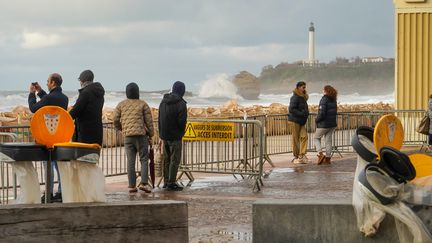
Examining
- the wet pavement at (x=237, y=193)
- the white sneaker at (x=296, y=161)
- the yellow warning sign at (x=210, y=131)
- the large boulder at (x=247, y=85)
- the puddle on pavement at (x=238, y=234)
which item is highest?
the large boulder at (x=247, y=85)

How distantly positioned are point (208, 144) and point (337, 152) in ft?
19.0

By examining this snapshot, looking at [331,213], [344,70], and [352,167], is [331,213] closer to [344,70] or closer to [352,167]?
[352,167]

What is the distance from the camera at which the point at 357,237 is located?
26.3ft

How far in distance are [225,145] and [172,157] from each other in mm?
2276

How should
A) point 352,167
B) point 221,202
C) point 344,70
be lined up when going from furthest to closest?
point 344,70
point 352,167
point 221,202

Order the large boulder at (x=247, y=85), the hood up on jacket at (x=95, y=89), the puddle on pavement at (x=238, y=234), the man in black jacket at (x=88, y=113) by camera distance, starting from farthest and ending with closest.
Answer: the large boulder at (x=247, y=85) → the hood up on jacket at (x=95, y=89) → the man in black jacket at (x=88, y=113) → the puddle on pavement at (x=238, y=234)

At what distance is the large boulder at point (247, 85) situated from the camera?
126m

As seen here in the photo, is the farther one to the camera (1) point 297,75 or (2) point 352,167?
(1) point 297,75

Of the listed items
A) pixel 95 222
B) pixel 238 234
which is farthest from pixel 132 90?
pixel 95 222

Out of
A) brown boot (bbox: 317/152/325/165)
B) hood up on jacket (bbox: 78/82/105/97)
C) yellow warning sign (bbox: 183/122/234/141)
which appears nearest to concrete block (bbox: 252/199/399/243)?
hood up on jacket (bbox: 78/82/105/97)

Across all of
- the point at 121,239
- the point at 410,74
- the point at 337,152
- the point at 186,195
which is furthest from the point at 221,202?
the point at 410,74

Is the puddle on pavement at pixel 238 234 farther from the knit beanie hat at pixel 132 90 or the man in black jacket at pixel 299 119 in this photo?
the man in black jacket at pixel 299 119

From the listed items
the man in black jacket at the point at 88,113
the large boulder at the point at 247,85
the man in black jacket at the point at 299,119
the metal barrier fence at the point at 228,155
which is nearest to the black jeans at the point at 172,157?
the metal barrier fence at the point at 228,155

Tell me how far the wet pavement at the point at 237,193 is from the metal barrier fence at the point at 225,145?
1.27ft
